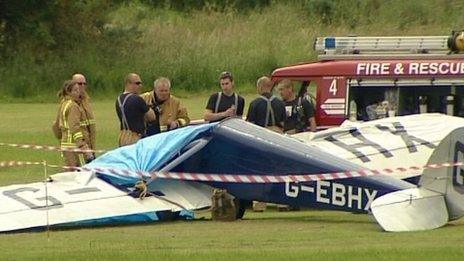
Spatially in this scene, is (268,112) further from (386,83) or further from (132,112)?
(386,83)

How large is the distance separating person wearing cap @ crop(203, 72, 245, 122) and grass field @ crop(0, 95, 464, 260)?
6.47ft

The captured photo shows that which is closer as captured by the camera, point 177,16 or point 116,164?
point 116,164

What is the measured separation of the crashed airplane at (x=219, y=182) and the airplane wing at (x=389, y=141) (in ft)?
1.29

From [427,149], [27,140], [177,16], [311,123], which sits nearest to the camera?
[427,149]

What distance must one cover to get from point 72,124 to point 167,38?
33055mm

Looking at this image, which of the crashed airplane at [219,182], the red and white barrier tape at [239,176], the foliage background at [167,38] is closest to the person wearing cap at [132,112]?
the crashed airplane at [219,182]

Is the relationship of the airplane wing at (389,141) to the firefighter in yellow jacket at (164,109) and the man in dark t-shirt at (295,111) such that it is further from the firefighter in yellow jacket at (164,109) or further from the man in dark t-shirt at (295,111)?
the firefighter in yellow jacket at (164,109)

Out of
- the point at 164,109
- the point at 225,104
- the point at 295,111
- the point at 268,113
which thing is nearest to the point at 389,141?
the point at 268,113

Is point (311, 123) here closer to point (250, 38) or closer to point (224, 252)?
point (224, 252)

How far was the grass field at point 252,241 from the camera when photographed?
10.3 metres

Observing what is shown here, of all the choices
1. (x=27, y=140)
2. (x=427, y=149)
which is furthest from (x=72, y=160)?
(x=27, y=140)

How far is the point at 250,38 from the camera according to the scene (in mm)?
48500

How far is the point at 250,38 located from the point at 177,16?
6.48 m

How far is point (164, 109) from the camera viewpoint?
16.5m
